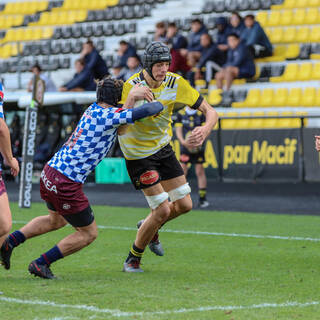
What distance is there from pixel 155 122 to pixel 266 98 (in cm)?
1374

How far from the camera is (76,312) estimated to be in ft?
18.1

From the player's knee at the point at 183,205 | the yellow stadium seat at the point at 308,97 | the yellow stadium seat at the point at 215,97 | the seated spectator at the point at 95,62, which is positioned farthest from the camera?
the seated spectator at the point at 95,62

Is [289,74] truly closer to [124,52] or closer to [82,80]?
[124,52]

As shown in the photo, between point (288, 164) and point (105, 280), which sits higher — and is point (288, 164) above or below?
below

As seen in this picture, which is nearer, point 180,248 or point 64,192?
point 64,192

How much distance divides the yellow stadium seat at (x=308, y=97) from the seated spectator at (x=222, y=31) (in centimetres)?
262

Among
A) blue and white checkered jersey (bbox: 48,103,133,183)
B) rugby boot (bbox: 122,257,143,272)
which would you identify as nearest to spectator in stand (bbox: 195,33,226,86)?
rugby boot (bbox: 122,257,143,272)

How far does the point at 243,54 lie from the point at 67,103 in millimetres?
4777

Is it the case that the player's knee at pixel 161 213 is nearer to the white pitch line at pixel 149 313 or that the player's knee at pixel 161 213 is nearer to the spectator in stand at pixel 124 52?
the white pitch line at pixel 149 313

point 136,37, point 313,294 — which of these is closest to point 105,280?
point 313,294

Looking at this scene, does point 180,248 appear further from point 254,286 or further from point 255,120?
point 255,120

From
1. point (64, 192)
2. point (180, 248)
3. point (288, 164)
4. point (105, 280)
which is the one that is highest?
point (64, 192)

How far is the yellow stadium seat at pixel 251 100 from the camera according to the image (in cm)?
2111

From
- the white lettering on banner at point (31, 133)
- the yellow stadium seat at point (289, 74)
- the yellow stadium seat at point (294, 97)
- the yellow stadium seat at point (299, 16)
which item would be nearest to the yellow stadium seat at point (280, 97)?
the yellow stadium seat at point (294, 97)
